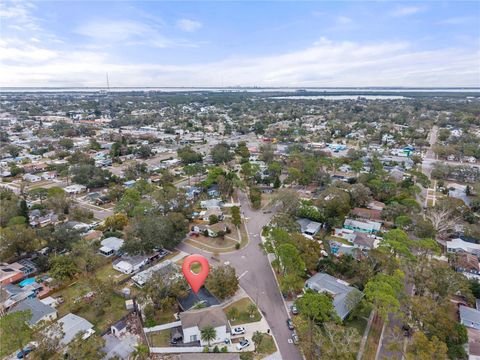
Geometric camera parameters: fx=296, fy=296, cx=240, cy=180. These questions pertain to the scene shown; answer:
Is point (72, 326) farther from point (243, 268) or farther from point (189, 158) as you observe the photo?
point (189, 158)

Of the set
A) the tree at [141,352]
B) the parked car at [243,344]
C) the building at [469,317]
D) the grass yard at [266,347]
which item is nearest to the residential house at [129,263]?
the tree at [141,352]

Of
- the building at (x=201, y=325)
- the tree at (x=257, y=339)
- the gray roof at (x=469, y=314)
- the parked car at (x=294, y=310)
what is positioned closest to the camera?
the tree at (x=257, y=339)

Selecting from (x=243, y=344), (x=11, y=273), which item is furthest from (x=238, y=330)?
(x=11, y=273)

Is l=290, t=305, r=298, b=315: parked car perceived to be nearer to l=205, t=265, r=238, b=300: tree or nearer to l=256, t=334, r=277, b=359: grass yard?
l=256, t=334, r=277, b=359: grass yard

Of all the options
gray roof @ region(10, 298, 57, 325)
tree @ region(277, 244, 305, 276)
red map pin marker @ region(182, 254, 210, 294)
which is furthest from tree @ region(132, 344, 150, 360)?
tree @ region(277, 244, 305, 276)

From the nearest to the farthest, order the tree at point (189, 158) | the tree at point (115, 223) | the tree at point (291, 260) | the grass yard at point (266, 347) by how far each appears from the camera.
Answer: the grass yard at point (266, 347) < the tree at point (291, 260) < the tree at point (115, 223) < the tree at point (189, 158)

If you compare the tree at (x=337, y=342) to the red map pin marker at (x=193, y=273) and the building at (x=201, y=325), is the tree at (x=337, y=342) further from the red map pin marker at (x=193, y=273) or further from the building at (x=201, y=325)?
the red map pin marker at (x=193, y=273)
